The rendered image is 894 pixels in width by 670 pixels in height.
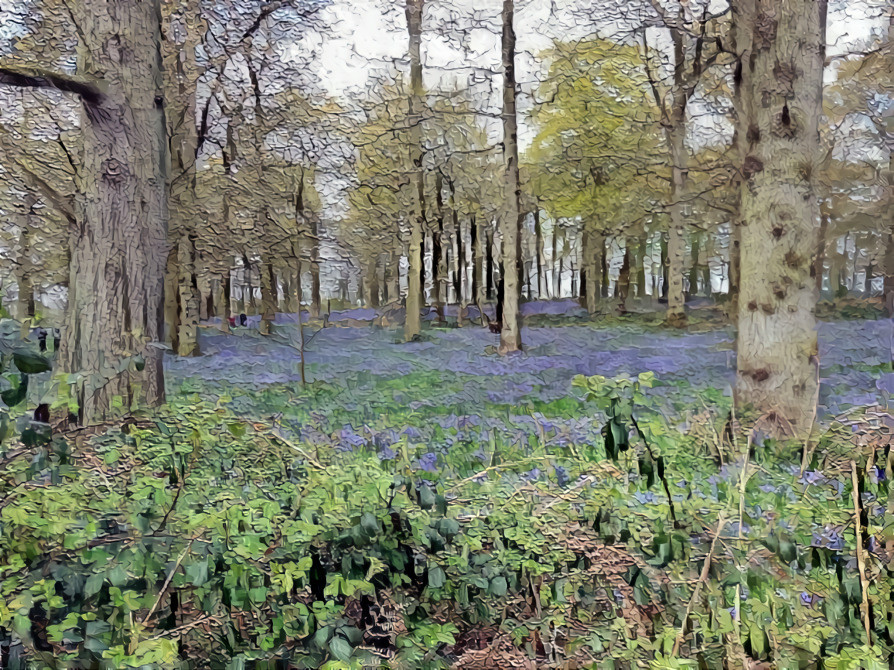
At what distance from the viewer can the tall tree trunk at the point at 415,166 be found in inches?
659

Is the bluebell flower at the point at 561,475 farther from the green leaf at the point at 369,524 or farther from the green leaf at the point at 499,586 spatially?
the green leaf at the point at 369,524

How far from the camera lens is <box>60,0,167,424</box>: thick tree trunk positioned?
18.3ft

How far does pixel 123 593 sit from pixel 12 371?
1.11 m

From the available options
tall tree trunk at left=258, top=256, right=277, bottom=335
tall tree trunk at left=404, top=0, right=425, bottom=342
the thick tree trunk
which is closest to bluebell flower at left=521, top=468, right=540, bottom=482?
the thick tree trunk

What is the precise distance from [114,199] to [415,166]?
1370cm

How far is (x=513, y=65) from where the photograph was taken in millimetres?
14469

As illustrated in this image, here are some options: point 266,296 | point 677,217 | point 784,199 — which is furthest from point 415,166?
point 784,199

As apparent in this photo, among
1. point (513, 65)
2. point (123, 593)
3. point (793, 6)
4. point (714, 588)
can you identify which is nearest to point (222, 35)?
point (513, 65)

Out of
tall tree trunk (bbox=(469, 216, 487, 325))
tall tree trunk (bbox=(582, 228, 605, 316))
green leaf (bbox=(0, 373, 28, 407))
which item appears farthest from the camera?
tall tree trunk (bbox=(582, 228, 605, 316))

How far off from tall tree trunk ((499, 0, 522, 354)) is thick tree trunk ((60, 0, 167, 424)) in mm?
9472

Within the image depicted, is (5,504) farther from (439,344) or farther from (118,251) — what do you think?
(439,344)

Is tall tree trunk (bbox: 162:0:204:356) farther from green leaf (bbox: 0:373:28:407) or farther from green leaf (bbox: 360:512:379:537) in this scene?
green leaf (bbox: 360:512:379:537)

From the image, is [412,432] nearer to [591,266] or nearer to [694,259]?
[591,266]

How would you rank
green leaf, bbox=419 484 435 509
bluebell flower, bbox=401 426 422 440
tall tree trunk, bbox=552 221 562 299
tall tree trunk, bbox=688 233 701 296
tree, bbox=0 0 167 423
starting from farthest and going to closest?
tall tree trunk, bbox=552 221 562 299
tall tree trunk, bbox=688 233 701 296
bluebell flower, bbox=401 426 422 440
tree, bbox=0 0 167 423
green leaf, bbox=419 484 435 509
